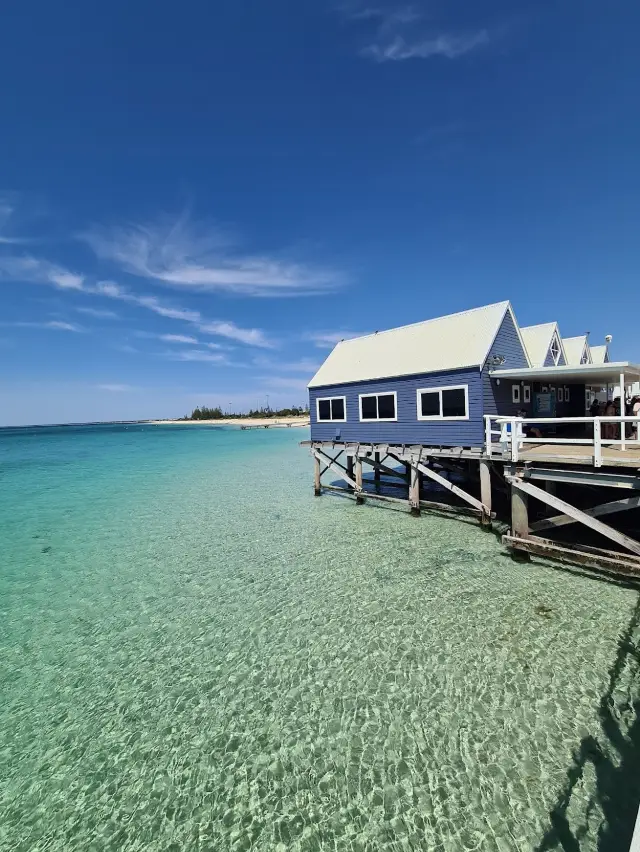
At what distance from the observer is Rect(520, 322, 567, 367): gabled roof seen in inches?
749

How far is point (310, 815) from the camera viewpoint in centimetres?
455

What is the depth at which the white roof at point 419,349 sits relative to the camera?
1466 cm

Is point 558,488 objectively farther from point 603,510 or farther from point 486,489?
point 603,510

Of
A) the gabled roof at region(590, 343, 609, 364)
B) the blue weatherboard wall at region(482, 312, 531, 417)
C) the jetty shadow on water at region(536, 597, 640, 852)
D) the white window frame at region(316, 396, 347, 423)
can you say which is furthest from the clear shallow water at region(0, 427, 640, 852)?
the gabled roof at region(590, 343, 609, 364)

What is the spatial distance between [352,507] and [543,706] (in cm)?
1275

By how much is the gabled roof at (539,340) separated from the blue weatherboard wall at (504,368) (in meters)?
3.28

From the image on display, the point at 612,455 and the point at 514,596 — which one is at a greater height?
the point at 612,455

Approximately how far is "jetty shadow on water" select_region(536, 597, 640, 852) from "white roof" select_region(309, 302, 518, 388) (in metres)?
10.0

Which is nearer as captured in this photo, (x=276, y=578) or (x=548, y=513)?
(x=276, y=578)

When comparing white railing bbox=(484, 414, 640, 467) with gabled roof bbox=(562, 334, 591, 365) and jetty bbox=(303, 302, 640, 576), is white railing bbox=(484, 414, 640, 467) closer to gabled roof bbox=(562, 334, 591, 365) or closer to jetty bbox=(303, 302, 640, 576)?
jetty bbox=(303, 302, 640, 576)

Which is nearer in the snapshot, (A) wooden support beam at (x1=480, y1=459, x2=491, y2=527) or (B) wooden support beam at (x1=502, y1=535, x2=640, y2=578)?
(B) wooden support beam at (x1=502, y1=535, x2=640, y2=578)

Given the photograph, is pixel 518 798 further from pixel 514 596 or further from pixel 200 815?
pixel 514 596

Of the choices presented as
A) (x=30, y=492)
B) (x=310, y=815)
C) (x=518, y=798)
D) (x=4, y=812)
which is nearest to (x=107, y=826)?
(x=4, y=812)

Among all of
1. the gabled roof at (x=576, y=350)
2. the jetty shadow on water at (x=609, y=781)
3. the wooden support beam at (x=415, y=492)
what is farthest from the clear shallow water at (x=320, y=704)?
the gabled roof at (x=576, y=350)
